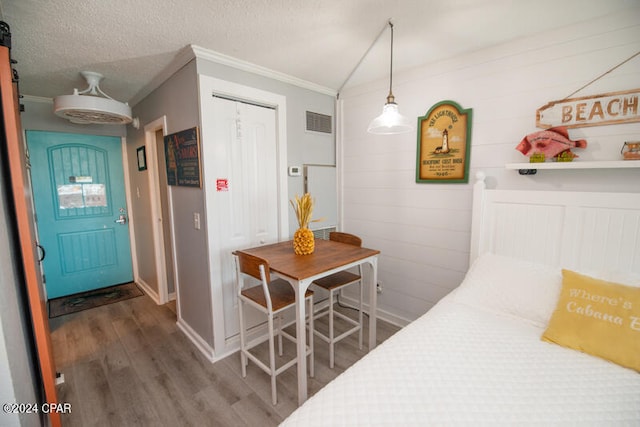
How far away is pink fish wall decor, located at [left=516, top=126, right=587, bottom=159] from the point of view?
1.70 metres

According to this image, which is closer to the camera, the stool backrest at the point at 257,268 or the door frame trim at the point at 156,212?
the stool backrest at the point at 257,268

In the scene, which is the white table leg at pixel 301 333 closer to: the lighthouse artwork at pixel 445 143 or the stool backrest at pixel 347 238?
the stool backrest at pixel 347 238

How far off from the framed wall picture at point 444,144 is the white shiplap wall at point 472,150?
0.19 feet

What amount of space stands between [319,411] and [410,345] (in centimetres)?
53

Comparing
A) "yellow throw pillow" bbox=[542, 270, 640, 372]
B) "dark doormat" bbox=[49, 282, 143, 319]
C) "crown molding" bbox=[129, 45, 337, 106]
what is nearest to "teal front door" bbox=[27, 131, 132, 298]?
"dark doormat" bbox=[49, 282, 143, 319]

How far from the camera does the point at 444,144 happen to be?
2.28m

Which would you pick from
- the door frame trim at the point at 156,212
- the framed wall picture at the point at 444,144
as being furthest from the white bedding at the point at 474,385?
the door frame trim at the point at 156,212

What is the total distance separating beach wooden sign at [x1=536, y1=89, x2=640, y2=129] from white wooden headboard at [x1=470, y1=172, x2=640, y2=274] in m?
0.45

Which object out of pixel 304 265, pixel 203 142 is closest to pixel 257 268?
pixel 304 265

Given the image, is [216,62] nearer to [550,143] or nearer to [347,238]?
[347,238]

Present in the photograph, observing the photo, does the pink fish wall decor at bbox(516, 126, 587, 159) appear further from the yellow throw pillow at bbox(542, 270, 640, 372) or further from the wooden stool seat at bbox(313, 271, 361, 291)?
the wooden stool seat at bbox(313, 271, 361, 291)

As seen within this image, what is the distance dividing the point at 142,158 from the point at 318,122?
2.07m

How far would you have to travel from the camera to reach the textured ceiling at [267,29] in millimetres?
1521

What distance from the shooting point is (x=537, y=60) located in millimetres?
1841
